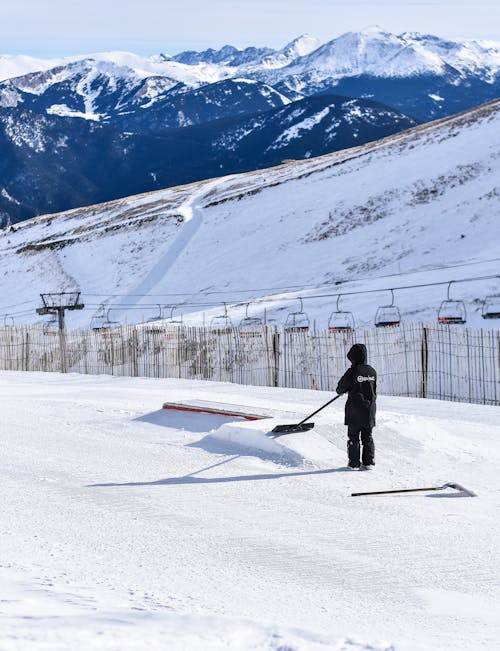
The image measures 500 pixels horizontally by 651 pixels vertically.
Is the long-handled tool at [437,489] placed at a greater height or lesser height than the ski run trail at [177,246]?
lesser

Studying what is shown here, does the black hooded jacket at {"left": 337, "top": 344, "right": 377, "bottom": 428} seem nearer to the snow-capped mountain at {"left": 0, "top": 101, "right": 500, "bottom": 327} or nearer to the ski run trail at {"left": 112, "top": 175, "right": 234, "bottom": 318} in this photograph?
the snow-capped mountain at {"left": 0, "top": 101, "right": 500, "bottom": 327}

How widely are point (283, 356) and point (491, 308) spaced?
12.6m

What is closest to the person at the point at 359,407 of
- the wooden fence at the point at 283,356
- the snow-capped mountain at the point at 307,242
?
the wooden fence at the point at 283,356

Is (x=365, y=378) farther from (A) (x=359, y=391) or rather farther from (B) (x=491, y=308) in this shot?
(B) (x=491, y=308)

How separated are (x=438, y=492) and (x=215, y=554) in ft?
10.6

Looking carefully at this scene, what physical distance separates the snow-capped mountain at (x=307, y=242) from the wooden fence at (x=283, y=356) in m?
12.1

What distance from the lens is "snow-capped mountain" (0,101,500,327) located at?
45.9 meters

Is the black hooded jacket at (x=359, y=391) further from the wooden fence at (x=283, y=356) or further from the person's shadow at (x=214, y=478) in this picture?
the wooden fence at (x=283, y=356)

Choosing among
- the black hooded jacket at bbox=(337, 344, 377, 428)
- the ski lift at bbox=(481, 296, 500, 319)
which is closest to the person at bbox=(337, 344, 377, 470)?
the black hooded jacket at bbox=(337, 344, 377, 428)

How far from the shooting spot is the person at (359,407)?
10.3m

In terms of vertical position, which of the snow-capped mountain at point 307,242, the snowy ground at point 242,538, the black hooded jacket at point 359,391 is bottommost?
the snowy ground at point 242,538

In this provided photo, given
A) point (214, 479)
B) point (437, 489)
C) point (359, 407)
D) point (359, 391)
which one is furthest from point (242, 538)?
point (359, 391)

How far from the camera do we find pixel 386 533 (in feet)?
26.1

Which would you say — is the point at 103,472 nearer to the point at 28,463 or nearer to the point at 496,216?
the point at 28,463
